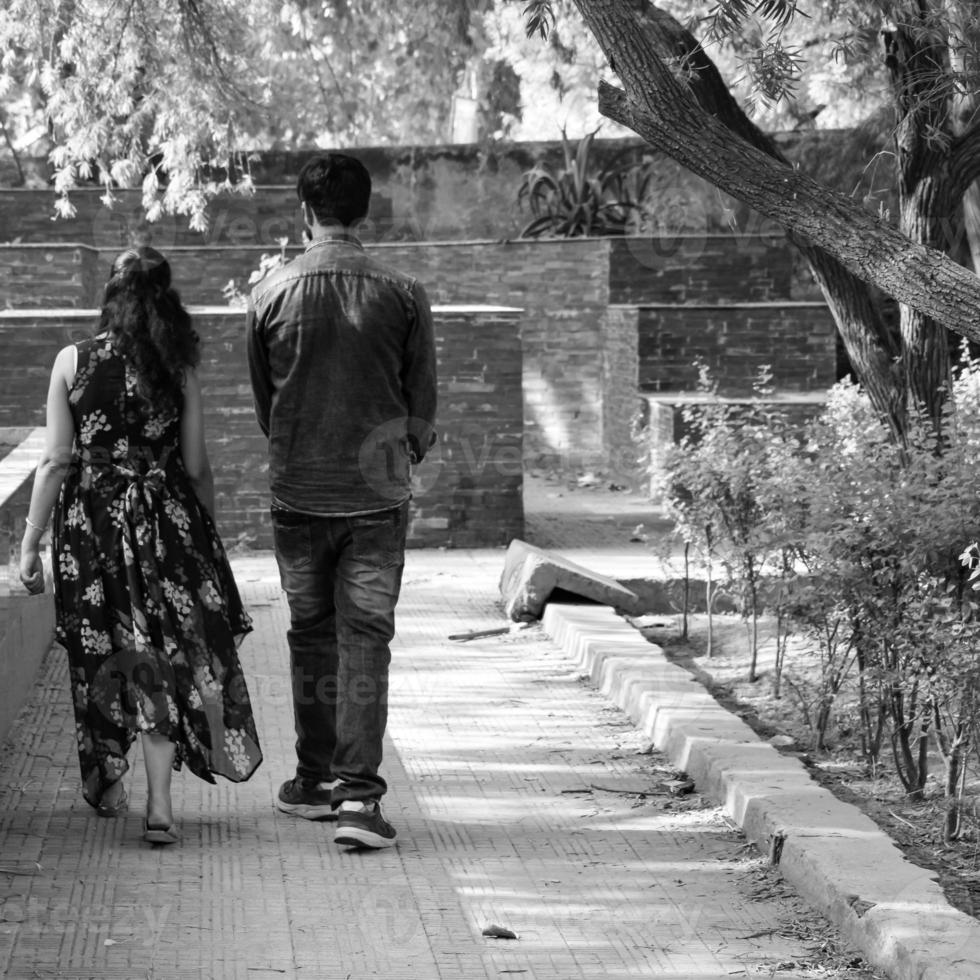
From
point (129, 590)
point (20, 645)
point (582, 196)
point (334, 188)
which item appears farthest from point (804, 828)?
point (582, 196)

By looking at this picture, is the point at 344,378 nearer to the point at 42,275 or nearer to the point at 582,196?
the point at 42,275

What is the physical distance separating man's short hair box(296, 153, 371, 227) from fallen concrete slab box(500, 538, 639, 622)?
3.78 m

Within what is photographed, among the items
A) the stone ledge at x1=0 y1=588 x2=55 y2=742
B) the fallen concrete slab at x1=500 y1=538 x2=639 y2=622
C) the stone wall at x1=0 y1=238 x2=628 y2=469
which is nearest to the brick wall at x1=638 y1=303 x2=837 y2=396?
the stone wall at x1=0 y1=238 x2=628 y2=469

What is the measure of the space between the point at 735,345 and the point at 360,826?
10531mm

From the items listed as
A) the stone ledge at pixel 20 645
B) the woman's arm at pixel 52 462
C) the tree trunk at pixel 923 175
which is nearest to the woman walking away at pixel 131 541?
the woman's arm at pixel 52 462

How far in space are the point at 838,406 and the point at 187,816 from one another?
435 cm

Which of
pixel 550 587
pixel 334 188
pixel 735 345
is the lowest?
pixel 550 587

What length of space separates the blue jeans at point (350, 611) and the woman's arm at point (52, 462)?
625mm

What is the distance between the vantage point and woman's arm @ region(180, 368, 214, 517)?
15.1ft

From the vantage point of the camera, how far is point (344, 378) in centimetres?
445

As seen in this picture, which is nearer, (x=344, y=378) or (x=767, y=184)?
(x=344, y=378)

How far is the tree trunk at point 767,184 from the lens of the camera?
4.32 metres

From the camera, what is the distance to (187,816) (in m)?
4.85

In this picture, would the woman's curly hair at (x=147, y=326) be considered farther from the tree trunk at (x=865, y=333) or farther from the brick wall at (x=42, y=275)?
the brick wall at (x=42, y=275)
